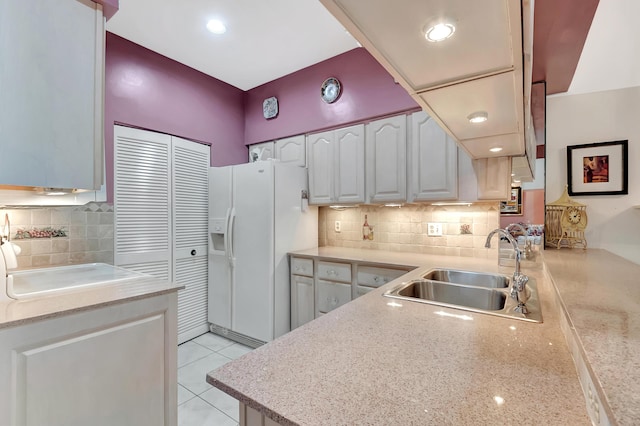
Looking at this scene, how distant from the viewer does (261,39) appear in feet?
8.48

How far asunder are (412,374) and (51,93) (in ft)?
6.37

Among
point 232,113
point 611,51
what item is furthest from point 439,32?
point 232,113

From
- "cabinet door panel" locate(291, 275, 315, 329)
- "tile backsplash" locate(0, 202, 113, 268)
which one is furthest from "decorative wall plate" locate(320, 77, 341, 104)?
"tile backsplash" locate(0, 202, 113, 268)

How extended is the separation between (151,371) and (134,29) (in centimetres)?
261

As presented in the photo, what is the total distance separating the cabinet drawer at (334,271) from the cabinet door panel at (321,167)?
0.67 metres

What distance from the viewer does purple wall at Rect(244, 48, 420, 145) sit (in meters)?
2.68

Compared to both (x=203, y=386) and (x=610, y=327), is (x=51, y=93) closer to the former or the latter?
(x=203, y=386)

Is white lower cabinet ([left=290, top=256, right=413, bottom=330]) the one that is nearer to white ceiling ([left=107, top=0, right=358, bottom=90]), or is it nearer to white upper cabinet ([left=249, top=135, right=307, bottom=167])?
white upper cabinet ([left=249, top=135, right=307, bottom=167])

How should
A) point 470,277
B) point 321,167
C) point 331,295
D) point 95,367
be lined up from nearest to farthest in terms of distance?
point 95,367 → point 470,277 → point 331,295 → point 321,167

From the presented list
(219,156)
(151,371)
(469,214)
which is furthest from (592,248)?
(219,156)

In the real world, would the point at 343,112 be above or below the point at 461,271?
above

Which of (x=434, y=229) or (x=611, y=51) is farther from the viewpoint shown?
(x=434, y=229)

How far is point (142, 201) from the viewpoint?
2.64 meters

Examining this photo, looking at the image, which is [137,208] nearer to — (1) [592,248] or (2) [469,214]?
(2) [469,214]
